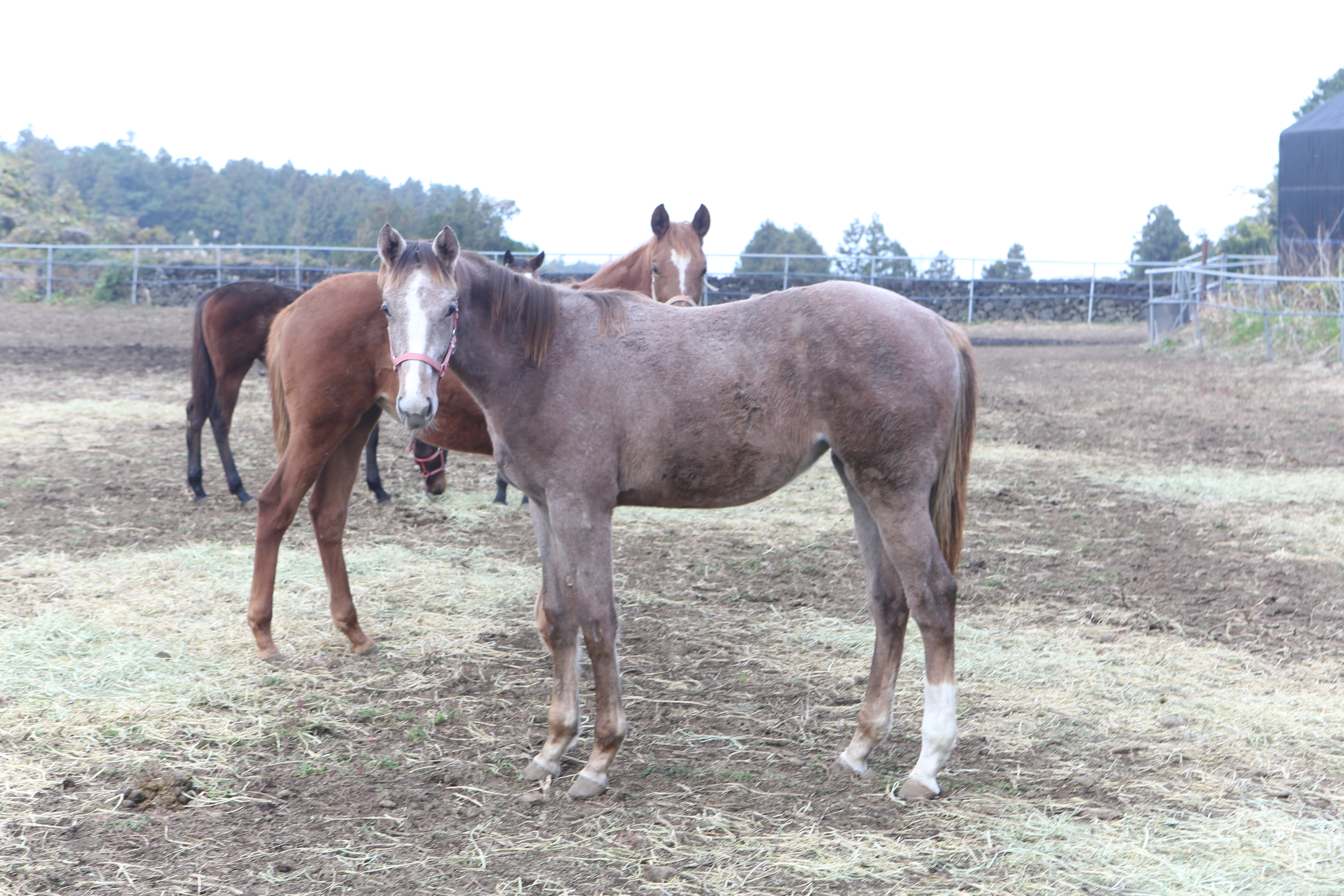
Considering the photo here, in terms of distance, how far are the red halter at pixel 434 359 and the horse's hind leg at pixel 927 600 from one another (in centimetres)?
134

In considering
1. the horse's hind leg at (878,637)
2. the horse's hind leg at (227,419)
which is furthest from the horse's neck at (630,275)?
the horse's hind leg at (227,419)

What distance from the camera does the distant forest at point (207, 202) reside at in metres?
26.6

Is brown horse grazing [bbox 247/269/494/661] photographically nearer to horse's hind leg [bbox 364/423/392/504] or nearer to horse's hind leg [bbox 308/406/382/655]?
horse's hind leg [bbox 308/406/382/655]

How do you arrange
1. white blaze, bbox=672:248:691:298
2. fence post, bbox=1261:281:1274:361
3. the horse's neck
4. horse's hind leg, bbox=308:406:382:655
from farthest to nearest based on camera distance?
fence post, bbox=1261:281:1274:361 < the horse's neck < white blaze, bbox=672:248:691:298 < horse's hind leg, bbox=308:406:382:655

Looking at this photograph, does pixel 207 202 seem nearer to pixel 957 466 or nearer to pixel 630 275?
pixel 630 275

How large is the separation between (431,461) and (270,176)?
186ft

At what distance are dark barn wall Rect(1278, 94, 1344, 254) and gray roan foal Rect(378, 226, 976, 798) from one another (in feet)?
66.7

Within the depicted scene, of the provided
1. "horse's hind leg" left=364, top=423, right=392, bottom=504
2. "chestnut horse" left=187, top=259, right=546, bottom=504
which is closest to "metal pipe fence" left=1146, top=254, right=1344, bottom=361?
"horse's hind leg" left=364, top=423, right=392, bottom=504

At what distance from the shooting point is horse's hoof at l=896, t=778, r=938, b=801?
3061mm

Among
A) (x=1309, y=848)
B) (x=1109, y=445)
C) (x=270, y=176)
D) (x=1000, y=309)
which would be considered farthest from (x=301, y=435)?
(x=270, y=176)

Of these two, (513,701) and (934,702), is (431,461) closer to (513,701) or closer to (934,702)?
(513,701)

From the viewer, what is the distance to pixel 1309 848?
2.68 meters

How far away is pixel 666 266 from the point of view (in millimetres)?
5148

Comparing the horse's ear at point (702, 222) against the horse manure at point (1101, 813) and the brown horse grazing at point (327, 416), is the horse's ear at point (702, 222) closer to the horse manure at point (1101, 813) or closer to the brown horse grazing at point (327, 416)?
the brown horse grazing at point (327, 416)
